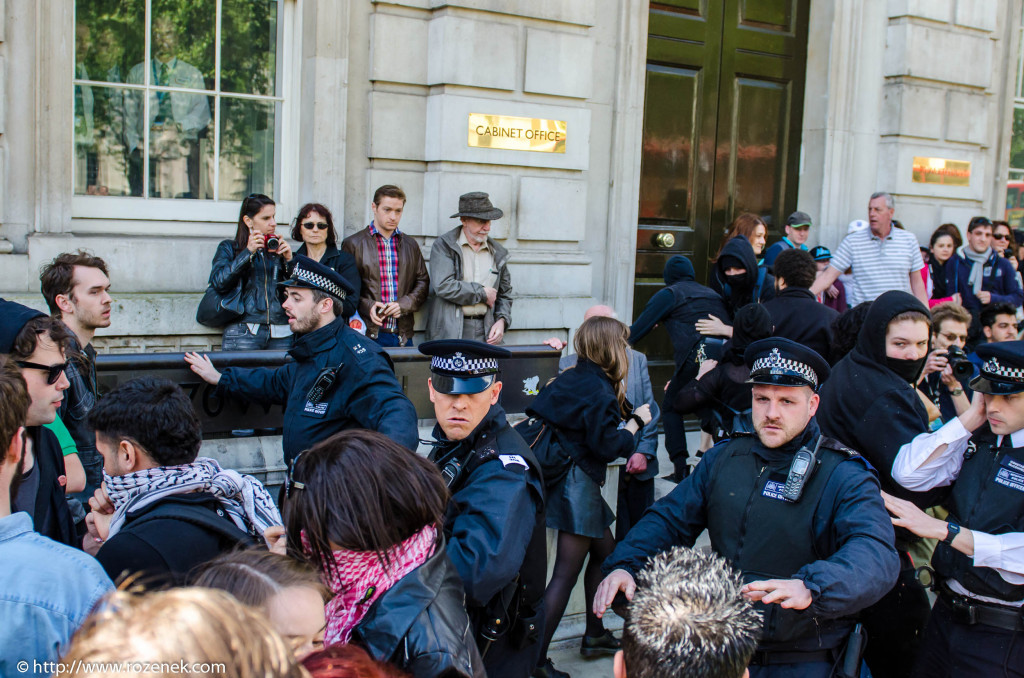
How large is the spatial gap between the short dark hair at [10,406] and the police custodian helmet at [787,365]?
2118 millimetres

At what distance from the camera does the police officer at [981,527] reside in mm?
3117

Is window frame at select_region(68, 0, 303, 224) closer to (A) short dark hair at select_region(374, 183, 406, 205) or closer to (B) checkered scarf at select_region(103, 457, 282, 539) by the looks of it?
(A) short dark hair at select_region(374, 183, 406, 205)

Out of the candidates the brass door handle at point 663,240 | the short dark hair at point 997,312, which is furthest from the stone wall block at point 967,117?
the short dark hair at point 997,312

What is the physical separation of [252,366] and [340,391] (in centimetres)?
81

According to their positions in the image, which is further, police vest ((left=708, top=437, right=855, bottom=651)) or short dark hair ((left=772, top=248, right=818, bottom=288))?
short dark hair ((left=772, top=248, right=818, bottom=288))

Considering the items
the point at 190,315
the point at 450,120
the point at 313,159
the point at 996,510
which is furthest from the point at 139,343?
the point at 996,510

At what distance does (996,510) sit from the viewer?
10.5 feet

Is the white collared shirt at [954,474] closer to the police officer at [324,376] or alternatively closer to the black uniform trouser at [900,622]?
the black uniform trouser at [900,622]

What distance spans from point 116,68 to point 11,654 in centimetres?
528

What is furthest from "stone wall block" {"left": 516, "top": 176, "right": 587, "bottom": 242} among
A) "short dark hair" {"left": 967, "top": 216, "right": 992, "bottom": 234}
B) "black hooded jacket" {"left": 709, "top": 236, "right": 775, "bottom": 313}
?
"short dark hair" {"left": 967, "top": 216, "right": 992, "bottom": 234}

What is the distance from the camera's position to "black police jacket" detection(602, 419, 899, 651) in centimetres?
266

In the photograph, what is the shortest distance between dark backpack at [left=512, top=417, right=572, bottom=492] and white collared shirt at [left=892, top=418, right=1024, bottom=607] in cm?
159

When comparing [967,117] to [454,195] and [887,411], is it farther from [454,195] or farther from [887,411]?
[887,411]

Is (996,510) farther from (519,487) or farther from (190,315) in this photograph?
(190,315)
